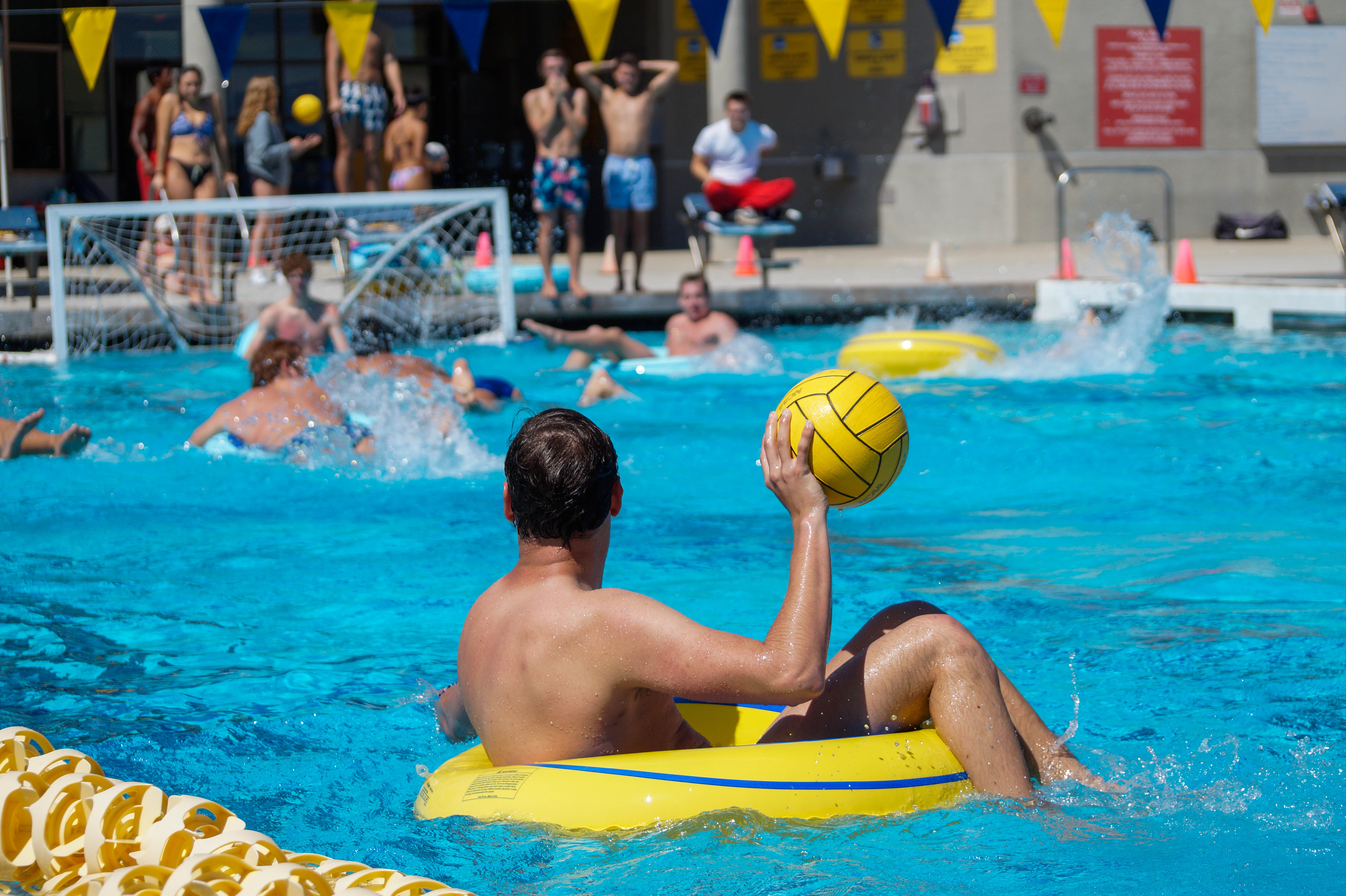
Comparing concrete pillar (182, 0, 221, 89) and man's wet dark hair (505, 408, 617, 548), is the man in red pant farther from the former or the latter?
man's wet dark hair (505, 408, 617, 548)

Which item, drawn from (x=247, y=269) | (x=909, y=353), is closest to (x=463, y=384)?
(x=909, y=353)

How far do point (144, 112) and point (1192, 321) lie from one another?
10.5 meters

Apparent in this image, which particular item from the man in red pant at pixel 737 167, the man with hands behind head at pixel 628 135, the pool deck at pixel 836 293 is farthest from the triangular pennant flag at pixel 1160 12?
the man in red pant at pixel 737 167

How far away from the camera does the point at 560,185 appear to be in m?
12.6

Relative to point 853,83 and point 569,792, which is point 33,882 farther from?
point 853,83

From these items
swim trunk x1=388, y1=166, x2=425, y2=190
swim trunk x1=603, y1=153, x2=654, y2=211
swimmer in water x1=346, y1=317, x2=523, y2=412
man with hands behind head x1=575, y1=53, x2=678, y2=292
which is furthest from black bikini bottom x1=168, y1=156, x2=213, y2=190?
swimmer in water x1=346, y1=317, x2=523, y2=412

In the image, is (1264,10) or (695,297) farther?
(695,297)

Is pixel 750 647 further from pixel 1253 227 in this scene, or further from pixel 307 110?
pixel 1253 227

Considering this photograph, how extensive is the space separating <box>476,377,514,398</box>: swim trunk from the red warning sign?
13.0 meters

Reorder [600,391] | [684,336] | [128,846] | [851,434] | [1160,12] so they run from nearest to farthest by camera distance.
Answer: [128,846], [851,434], [600,391], [1160,12], [684,336]

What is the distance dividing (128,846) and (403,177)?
11911mm

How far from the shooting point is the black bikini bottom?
1252cm

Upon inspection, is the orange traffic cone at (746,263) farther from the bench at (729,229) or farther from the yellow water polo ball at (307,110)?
the yellow water polo ball at (307,110)

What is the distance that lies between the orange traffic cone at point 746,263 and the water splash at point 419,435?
7957mm
